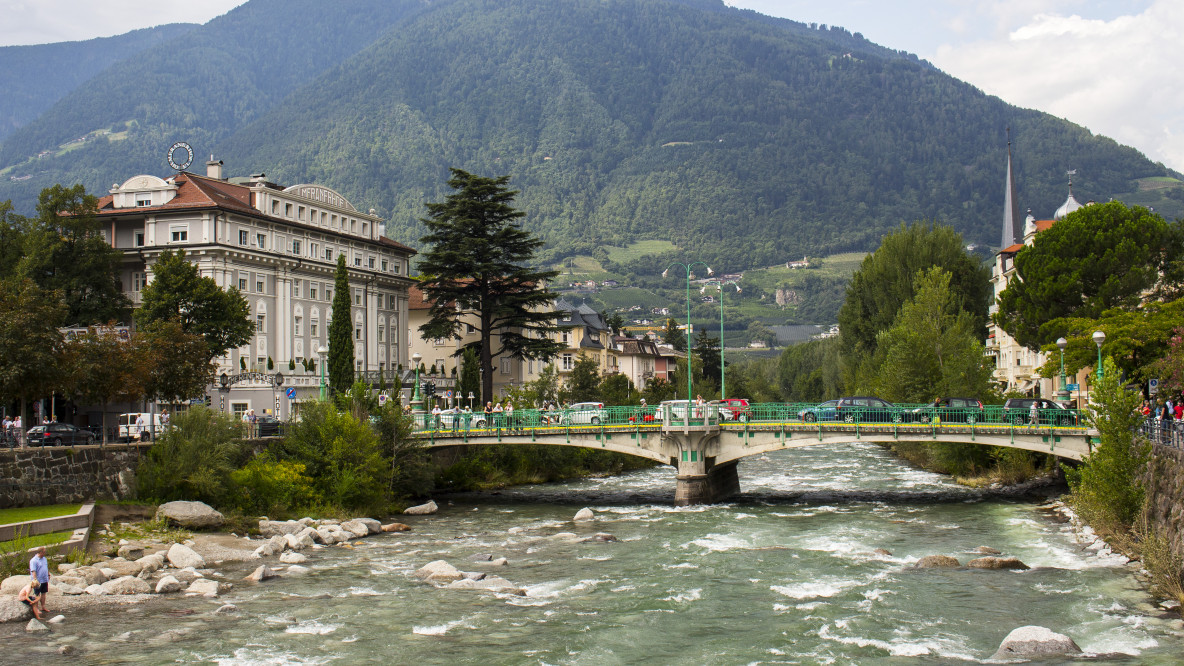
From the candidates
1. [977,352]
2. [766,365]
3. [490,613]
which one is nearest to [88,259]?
[490,613]

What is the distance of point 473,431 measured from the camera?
176 ft

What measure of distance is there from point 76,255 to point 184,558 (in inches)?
1648

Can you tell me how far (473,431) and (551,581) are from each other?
23559 millimetres

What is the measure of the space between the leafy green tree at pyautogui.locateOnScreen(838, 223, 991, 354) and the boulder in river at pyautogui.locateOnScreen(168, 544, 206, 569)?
6936 centimetres

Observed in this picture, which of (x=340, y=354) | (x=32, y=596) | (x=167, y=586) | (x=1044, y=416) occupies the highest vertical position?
(x=340, y=354)

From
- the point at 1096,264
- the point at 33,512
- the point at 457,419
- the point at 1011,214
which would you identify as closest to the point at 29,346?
the point at 33,512

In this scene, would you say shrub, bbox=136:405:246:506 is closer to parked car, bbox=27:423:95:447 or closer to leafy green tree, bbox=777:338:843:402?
parked car, bbox=27:423:95:447

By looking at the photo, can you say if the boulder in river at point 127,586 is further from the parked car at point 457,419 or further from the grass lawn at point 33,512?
the parked car at point 457,419

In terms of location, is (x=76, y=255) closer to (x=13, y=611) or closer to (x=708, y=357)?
(x=13, y=611)

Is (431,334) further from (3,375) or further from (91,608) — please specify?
(91,608)

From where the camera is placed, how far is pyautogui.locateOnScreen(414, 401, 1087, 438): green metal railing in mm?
47281

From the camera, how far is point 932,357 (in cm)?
6988

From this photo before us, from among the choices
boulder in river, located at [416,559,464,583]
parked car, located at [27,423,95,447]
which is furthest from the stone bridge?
boulder in river, located at [416,559,464,583]

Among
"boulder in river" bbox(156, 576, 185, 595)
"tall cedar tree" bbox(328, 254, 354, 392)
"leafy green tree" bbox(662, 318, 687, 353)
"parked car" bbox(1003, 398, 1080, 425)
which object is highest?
"leafy green tree" bbox(662, 318, 687, 353)
